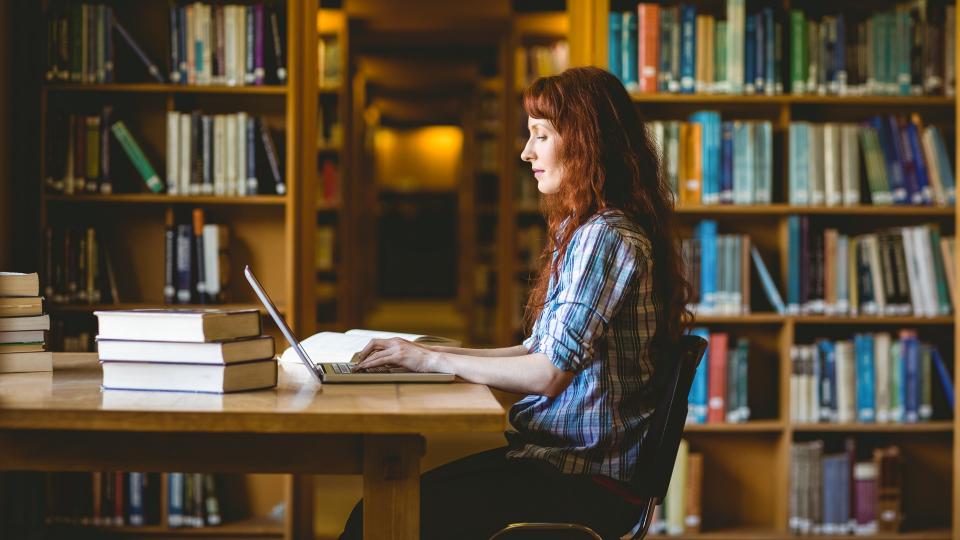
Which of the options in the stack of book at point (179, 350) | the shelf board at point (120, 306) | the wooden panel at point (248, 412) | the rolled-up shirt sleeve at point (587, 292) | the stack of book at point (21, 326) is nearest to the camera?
the wooden panel at point (248, 412)

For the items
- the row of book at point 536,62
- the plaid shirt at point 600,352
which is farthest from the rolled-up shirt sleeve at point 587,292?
the row of book at point 536,62

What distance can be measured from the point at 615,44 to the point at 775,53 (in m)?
0.54

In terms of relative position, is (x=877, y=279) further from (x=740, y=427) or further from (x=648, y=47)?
(x=648, y=47)

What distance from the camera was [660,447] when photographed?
1.54 meters

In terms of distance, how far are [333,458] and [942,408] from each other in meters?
2.69

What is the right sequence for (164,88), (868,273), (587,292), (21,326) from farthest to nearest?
1. (868,273)
2. (164,88)
3. (21,326)
4. (587,292)

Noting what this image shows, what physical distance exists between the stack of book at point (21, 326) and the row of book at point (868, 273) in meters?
2.39

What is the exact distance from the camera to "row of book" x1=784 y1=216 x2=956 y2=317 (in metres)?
3.24

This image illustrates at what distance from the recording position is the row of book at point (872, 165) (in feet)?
10.6

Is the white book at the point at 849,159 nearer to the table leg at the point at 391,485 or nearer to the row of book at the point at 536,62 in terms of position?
the table leg at the point at 391,485

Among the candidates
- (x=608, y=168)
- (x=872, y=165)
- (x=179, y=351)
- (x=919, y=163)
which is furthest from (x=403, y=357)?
(x=919, y=163)

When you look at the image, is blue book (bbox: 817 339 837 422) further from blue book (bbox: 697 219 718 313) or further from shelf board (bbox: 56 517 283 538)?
shelf board (bbox: 56 517 283 538)

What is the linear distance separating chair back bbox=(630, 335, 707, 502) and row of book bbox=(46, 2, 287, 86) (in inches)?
81.7

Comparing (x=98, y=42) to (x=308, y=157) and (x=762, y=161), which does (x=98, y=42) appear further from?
(x=762, y=161)
